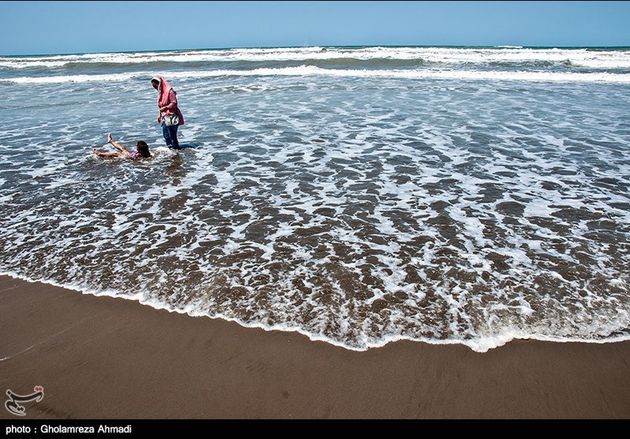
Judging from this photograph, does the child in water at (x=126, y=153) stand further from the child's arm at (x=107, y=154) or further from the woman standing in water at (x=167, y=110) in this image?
the woman standing in water at (x=167, y=110)

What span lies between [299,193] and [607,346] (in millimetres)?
4340

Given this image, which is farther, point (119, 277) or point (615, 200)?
point (615, 200)

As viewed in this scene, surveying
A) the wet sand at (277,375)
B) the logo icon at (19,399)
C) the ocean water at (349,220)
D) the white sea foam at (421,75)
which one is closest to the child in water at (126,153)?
the ocean water at (349,220)

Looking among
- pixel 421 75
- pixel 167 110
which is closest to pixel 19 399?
pixel 167 110

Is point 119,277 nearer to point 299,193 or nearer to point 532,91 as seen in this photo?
point 299,193

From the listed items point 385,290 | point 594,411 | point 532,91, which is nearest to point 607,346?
point 594,411

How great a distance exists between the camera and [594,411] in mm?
2621

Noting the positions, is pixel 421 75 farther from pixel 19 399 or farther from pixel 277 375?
pixel 19 399

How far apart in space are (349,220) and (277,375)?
2800mm

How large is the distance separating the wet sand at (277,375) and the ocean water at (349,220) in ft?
0.65

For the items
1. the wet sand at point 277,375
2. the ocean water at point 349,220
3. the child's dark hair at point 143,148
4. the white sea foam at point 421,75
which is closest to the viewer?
the wet sand at point 277,375

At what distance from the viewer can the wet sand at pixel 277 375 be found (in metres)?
2.66

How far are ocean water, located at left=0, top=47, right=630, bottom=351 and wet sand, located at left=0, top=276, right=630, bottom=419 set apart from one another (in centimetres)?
20
